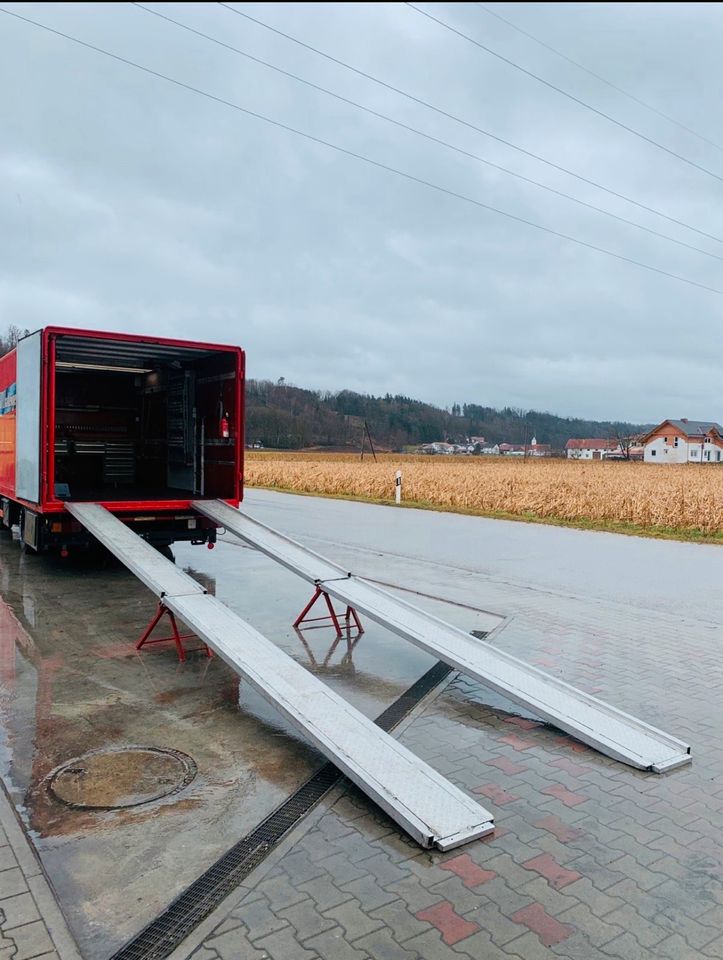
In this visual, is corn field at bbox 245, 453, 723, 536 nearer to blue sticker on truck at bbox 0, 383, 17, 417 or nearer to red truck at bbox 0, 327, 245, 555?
red truck at bbox 0, 327, 245, 555

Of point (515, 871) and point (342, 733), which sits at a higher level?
point (342, 733)

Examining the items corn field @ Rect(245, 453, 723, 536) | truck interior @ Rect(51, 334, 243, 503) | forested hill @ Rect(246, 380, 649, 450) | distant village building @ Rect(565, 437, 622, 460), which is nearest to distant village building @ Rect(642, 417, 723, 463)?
forested hill @ Rect(246, 380, 649, 450)

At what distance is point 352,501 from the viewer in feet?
86.6

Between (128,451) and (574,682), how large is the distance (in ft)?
32.9

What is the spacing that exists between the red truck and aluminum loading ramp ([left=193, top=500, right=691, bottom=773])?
9.68ft

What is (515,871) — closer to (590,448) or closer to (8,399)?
(8,399)

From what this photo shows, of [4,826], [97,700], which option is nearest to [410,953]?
[4,826]

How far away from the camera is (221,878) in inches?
135

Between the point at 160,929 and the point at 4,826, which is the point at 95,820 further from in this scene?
the point at 160,929

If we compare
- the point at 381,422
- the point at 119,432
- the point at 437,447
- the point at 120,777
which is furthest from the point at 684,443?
the point at 120,777

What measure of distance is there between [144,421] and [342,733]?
10097mm

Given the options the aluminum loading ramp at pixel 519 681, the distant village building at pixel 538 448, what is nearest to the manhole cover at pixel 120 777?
the aluminum loading ramp at pixel 519 681

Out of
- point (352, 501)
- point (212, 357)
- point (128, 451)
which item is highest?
point (212, 357)

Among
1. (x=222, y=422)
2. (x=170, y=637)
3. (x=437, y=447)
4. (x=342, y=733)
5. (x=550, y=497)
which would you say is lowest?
(x=170, y=637)
